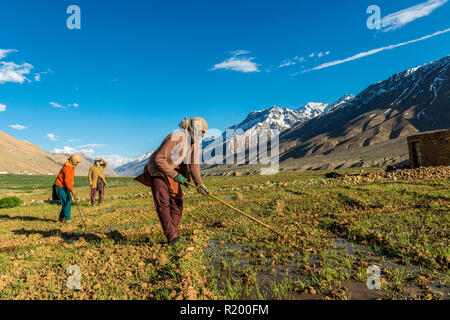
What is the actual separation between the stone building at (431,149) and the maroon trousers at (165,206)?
22.3 m

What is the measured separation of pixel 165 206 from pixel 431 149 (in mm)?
22868

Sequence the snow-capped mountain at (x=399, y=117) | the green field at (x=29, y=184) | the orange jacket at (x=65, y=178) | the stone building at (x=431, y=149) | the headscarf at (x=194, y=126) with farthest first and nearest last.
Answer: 1. the snow-capped mountain at (x=399, y=117)
2. the green field at (x=29, y=184)
3. the stone building at (x=431, y=149)
4. the orange jacket at (x=65, y=178)
5. the headscarf at (x=194, y=126)

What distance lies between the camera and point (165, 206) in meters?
5.00

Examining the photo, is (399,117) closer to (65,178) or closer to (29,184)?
(29,184)

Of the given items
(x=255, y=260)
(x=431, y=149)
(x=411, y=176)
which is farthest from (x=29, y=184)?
(x=431, y=149)

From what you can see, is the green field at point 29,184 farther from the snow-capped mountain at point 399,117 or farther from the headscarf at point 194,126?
the snow-capped mountain at point 399,117

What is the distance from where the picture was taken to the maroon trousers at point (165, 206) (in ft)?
16.3

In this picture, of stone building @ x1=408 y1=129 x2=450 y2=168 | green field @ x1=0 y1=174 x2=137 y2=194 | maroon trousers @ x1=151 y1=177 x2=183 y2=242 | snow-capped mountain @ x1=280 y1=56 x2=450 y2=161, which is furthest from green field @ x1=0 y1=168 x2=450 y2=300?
snow-capped mountain @ x1=280 y1=56 x2=450 y2=161

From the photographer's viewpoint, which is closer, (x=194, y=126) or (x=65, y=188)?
(x=194, y=126)

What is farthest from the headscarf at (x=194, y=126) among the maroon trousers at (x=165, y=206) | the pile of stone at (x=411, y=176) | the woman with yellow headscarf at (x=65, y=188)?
the pile of stone at (x=411, y=176)
